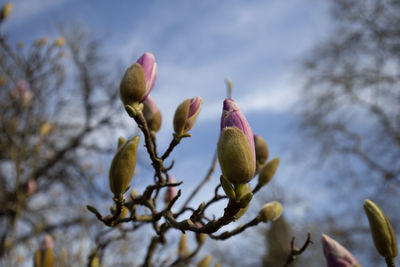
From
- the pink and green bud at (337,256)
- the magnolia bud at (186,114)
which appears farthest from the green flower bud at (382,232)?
the magnolia bud at (186,114)

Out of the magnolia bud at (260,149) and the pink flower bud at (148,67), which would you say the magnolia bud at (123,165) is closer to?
the pink flower bud at (148,67)

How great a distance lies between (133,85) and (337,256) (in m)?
0.47

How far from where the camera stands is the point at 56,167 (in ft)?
21.8

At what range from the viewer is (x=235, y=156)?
504mm

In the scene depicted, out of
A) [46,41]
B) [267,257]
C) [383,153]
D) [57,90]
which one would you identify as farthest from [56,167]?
[267,257]

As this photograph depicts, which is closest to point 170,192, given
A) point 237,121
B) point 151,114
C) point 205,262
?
point 151,114

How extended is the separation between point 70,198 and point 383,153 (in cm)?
771

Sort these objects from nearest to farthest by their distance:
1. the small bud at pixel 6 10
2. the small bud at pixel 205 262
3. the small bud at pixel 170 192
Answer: the small bud at pixel 170 192, the small bud at pixel 205 262, the small bud at pixel 6 10

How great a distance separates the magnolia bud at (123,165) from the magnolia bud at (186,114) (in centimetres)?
20

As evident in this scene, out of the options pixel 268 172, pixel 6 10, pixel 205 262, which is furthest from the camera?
pixel 6 10

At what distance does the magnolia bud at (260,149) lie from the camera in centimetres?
90

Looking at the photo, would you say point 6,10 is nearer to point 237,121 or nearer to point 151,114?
point 151,114

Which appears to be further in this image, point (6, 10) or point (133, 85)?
point (6, 10)

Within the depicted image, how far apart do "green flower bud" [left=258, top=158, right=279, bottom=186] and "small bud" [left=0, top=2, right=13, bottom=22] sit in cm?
233
